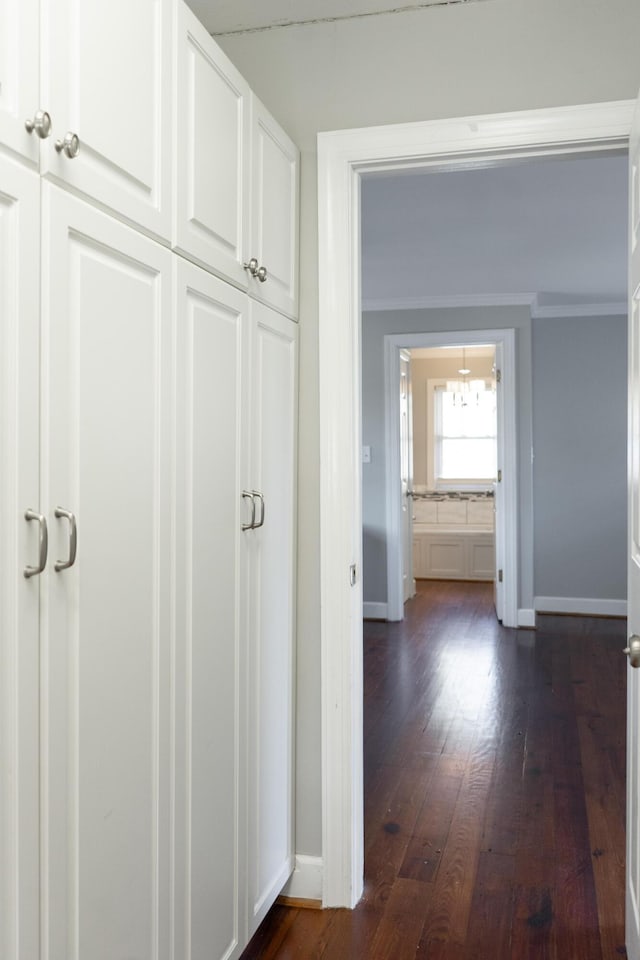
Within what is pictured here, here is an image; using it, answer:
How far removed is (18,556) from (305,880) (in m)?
1.65

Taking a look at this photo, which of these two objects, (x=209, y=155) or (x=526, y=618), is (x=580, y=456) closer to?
(x=526, y=618)

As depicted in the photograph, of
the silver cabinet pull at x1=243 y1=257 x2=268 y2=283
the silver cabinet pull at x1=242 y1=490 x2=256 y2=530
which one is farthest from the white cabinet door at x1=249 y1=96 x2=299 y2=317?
the silver cabinet pull at x1=242 y1=490 x2=256 y2=530

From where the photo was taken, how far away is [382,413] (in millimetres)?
6297

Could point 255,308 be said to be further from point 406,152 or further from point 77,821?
point 77,821

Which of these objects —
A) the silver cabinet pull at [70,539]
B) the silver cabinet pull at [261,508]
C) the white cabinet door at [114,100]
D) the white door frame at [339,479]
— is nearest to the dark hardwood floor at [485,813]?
the white door frame at [339,479]

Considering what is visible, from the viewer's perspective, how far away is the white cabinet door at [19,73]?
1.08 meters

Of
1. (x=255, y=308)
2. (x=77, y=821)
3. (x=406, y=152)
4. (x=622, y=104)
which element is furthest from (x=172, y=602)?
(x=622, y=104)

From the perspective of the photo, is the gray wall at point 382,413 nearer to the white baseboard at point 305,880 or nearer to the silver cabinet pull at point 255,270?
the white baseboard at point 305,880

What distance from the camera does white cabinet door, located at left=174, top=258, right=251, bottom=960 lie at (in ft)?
Result: 5.35

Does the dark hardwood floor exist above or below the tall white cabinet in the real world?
below

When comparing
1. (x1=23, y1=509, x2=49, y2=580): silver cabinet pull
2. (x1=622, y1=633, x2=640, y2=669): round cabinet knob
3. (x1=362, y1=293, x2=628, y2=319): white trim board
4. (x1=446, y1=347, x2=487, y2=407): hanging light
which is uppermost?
(x1=362, y1=293, x2=628, y2=319): white trim board

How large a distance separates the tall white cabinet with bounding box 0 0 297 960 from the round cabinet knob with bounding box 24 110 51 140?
0.02 m

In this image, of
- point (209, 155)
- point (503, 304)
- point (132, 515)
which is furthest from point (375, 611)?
point (132, 515)

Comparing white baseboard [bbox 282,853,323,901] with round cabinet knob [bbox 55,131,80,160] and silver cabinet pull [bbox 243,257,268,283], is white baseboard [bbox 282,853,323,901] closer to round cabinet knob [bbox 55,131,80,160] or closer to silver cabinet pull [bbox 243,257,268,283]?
silver cabinet pull [bbox 243,257,268,283]
